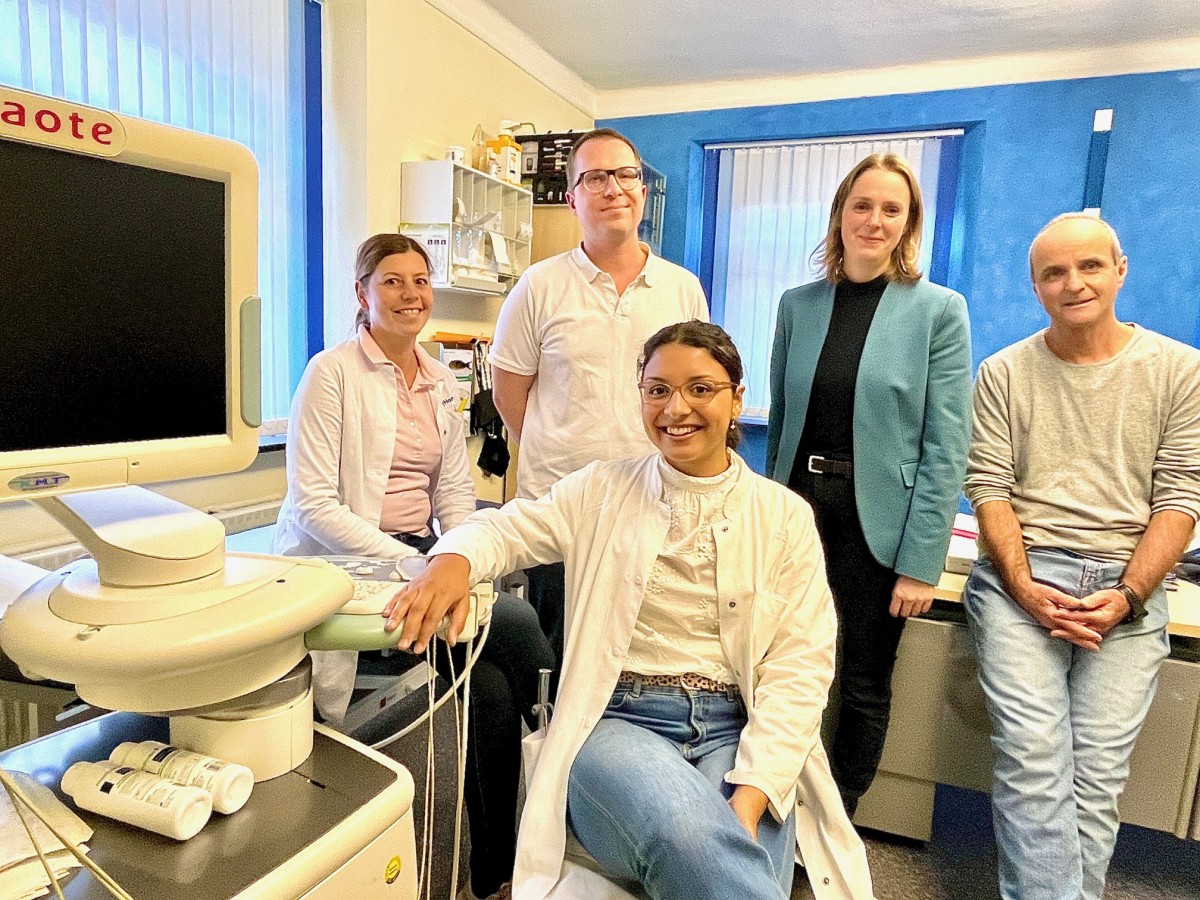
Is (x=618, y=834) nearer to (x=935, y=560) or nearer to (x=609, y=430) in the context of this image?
(x=609, y=430)

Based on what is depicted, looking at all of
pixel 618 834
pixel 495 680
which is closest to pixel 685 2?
pixel 495 680

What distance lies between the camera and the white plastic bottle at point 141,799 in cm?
74

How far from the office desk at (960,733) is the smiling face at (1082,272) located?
653 millimetres

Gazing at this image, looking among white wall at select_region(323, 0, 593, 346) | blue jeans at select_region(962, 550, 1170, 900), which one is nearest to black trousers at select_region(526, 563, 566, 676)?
blue jeans at select_region(962, 550, 1170, 900)

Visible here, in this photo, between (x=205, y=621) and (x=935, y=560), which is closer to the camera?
(x=205, y=621)

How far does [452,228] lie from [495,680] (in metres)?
1.87

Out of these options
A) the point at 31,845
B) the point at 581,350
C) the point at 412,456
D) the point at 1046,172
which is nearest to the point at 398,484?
the point at 412,456

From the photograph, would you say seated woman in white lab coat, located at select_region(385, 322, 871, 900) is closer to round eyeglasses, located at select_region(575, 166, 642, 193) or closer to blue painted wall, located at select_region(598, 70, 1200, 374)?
round eyeglasses, located at select_region(575, 166, 642, 193)

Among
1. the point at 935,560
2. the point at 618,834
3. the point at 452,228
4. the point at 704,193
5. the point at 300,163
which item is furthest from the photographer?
the point at 704,193

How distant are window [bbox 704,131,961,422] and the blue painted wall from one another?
0.31 ft

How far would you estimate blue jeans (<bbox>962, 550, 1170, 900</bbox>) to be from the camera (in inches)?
59.0

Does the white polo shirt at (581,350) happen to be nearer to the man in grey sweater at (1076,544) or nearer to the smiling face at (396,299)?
the smiling face at (396,299)

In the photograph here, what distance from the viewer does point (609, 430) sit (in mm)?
1713

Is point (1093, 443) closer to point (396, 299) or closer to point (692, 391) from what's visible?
point (692, 391)
